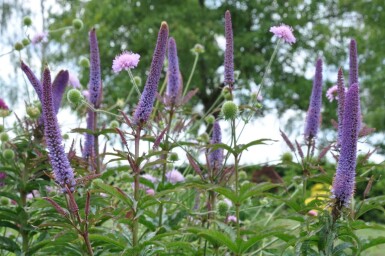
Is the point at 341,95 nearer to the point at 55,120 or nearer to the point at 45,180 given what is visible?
the point at 55,120

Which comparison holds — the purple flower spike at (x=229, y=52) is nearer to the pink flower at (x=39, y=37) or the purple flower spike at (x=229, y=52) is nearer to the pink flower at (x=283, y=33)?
the pink flower at (x=283, y=33)

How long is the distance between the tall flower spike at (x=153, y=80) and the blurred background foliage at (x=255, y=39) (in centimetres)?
1408

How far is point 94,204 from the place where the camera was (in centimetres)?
266

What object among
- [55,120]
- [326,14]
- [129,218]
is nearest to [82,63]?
[129,218]

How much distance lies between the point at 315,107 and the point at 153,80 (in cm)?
100

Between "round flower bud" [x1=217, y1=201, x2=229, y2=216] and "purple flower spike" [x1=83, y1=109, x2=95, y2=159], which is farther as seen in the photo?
"purple flower spike" [x1=83, y1=109, x2=95, y2=159]

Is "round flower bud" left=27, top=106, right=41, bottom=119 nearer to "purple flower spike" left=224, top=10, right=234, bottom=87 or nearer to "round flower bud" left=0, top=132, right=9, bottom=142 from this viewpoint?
"round flower bud" left=0, top=132, right=9, bottom=142

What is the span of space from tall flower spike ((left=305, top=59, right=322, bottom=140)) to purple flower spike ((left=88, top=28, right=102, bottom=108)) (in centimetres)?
99

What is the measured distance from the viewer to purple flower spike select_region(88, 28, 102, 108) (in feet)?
9.29

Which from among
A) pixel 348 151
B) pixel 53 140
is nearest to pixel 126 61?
pixel 53 140

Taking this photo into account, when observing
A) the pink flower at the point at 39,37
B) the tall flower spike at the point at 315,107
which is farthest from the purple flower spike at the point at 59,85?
the pink flower at the point at 39,37

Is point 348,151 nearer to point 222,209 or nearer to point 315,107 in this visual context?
point 315,107

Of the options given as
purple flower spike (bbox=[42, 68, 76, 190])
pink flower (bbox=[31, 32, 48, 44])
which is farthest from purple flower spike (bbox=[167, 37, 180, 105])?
pink flower (bbox=[31, 32, 48, 44])

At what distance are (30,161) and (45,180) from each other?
0.12 metres
